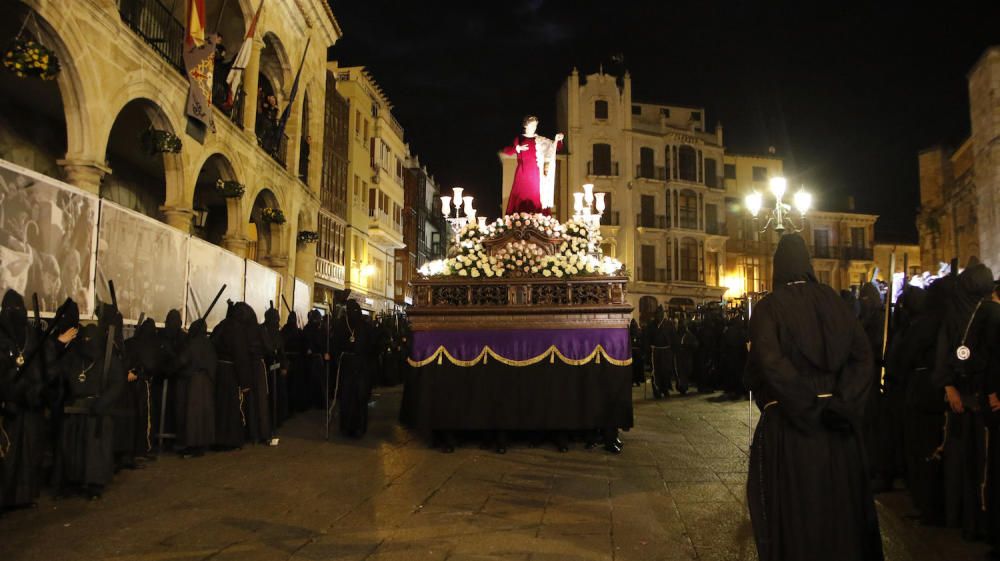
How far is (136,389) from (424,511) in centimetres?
498

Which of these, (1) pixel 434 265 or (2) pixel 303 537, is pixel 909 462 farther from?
(1) pixel 434 265

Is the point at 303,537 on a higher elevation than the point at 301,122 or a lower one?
lower

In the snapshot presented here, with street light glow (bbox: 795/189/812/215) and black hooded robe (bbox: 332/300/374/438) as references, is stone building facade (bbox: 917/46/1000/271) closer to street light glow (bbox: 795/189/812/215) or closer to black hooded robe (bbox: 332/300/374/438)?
street light glow (bbox: 795/189/812/215)

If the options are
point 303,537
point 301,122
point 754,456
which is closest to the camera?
point 754,456

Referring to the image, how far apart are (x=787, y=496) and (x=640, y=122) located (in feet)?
164

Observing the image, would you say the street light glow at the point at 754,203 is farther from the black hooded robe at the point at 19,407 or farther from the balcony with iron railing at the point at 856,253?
the balcony with iron railing at the point at 856,253

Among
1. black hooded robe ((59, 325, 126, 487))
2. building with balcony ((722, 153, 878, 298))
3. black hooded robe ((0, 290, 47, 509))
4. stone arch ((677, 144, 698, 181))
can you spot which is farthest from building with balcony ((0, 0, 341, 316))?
building with balcony ((722, 153, 878, 298))

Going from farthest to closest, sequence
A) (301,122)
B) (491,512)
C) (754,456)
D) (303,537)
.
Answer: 1. (301,122)
2. (491,512)
3. (303,537)
4. (754,456)

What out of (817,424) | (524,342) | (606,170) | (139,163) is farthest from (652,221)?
(817,424)

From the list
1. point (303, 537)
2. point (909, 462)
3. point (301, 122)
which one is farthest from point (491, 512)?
point (301, 122)

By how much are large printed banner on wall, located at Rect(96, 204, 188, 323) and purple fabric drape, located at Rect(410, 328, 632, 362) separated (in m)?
4.53

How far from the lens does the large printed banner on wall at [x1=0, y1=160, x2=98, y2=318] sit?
7.89m

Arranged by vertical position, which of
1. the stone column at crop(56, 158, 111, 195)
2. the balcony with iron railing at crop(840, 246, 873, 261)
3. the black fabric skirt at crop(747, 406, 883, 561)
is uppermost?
→ the balcony with iron railing at crop(840, 246, 873, 261)

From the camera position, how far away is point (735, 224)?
174ft
